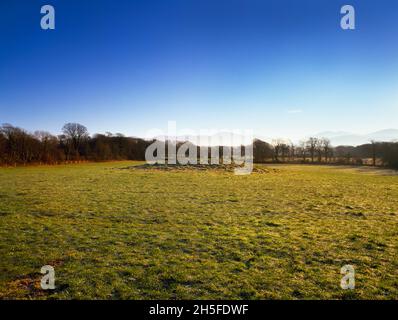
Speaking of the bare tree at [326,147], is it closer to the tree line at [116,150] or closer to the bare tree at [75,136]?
the tree line at [116,150]

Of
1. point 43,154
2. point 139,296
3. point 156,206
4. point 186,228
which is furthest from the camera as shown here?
point 43,154

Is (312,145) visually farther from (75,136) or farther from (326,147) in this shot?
(75,136)

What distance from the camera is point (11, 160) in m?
59.3

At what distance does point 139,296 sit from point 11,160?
67.6m

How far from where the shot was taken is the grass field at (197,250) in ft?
17.9

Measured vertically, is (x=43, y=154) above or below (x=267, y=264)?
above

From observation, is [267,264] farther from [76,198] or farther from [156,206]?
[76,198]

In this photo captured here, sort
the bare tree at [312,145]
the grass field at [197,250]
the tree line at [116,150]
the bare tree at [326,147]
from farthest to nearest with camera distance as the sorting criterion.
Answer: the bare tree at [312,145] → the bare tree at [326,147] → the tree line at [116,150] → the grass field at [197,250]

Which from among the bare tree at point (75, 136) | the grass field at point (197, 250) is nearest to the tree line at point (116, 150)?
the bare tree at point (75, 136)

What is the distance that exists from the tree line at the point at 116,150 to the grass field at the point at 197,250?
5913 cm

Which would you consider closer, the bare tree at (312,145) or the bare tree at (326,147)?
the bare tree at (326,147)

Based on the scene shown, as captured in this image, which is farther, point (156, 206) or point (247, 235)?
point (156, 206)

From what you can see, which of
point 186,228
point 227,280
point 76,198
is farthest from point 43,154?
point 227,280
